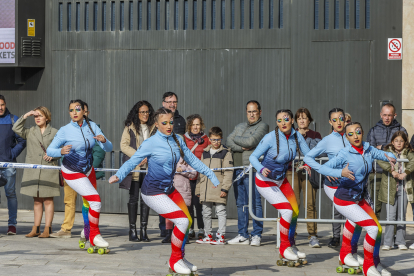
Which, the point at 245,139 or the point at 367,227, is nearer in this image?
the point at 367,227

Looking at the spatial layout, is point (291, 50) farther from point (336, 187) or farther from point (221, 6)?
point (336, 187)

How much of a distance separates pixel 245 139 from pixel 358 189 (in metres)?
2.41

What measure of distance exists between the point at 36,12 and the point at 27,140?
3462mm

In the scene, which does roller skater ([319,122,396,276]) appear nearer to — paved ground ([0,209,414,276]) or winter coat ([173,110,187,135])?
paved ground ([0,209,414,276])

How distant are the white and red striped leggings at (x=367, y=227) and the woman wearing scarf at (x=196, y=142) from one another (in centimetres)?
302

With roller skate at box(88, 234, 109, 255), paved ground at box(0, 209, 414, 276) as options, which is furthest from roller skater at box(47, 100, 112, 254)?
paved ground at box(0, 209, 414, 276)

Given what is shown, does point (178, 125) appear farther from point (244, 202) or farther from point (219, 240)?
point (219, 240)

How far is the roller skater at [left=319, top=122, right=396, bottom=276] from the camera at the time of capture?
22.6 ft

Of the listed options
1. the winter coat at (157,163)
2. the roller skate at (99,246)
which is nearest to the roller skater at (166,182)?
the winter coat at (157,163)

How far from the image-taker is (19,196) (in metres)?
12.4

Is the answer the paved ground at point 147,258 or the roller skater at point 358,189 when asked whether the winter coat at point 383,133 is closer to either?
the paved ground at point 147,258

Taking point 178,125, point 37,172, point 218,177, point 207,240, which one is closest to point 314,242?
point 207,240

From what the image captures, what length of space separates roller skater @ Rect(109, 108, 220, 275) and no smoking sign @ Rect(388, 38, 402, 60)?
19.4 ft

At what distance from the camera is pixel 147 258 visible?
7.91m
